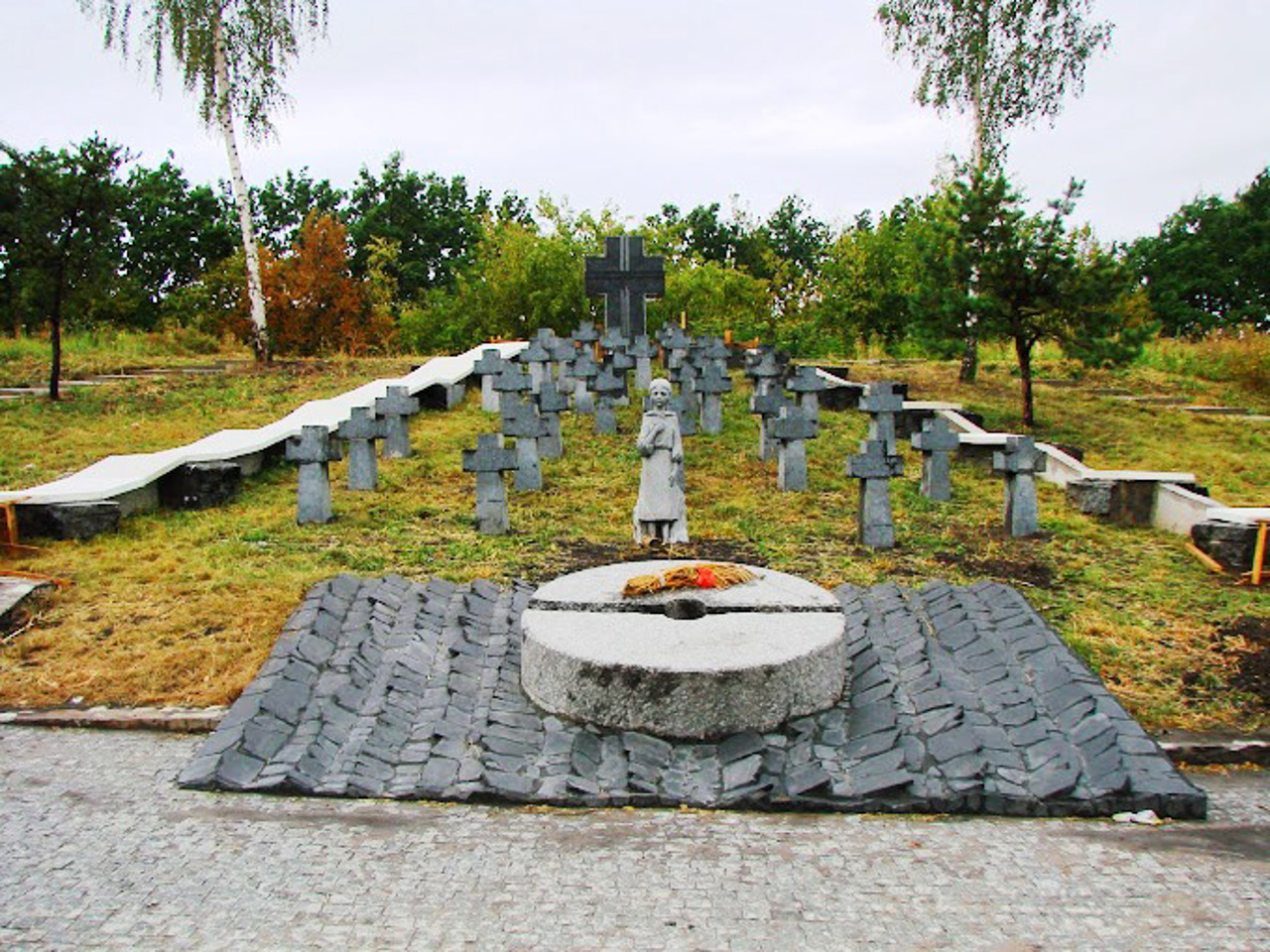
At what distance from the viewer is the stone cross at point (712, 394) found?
530 inches

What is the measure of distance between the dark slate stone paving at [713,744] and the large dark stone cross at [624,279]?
10.9 metres

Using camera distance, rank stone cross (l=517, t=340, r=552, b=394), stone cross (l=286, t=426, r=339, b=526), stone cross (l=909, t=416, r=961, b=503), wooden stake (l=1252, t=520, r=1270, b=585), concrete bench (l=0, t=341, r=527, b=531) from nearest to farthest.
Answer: wooden stake (l=1252, t=520, r=1270, b=585) → concrete bench (l=0, t=341, r=527, b=531) → stone cross (l=286, t=426, r=339, b=526) → stone cross (l=909, t=416, r=961, b=503) → stone cross (l=517, t=340, r=552, b=394)

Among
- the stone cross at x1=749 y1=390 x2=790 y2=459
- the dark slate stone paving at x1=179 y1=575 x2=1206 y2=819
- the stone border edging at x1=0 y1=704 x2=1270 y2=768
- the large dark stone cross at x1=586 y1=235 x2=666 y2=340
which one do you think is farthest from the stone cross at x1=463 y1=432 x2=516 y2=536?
the large dark stone cross at x1=586 y1=235 x2=666 y2=340

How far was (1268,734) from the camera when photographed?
231 inches

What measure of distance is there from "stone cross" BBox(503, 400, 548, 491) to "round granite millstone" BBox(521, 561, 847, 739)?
405 cm

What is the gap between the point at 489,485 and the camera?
9492mm

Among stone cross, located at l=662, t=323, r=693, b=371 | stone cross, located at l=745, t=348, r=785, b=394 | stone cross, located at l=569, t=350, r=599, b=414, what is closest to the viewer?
stone cross, located at l=745, t=348, r=785, b=394

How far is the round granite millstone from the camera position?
5687 millimetres

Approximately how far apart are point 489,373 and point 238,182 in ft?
22.6

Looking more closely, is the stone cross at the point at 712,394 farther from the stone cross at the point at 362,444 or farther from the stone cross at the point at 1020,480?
the stone cross at the point at 1020,480

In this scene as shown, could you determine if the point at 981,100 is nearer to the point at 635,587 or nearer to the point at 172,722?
the point at 635,587

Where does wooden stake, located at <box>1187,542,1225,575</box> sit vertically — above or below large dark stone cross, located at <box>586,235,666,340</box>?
below

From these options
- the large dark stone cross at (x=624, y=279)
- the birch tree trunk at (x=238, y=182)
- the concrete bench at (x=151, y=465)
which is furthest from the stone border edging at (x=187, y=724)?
the birch tree trunk at (x=238, y=182)

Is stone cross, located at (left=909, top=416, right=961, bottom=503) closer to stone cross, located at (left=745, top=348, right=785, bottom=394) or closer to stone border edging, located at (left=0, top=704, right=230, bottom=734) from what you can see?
stone cross, located at (left=745, top=348, right=785, bottom=394)
